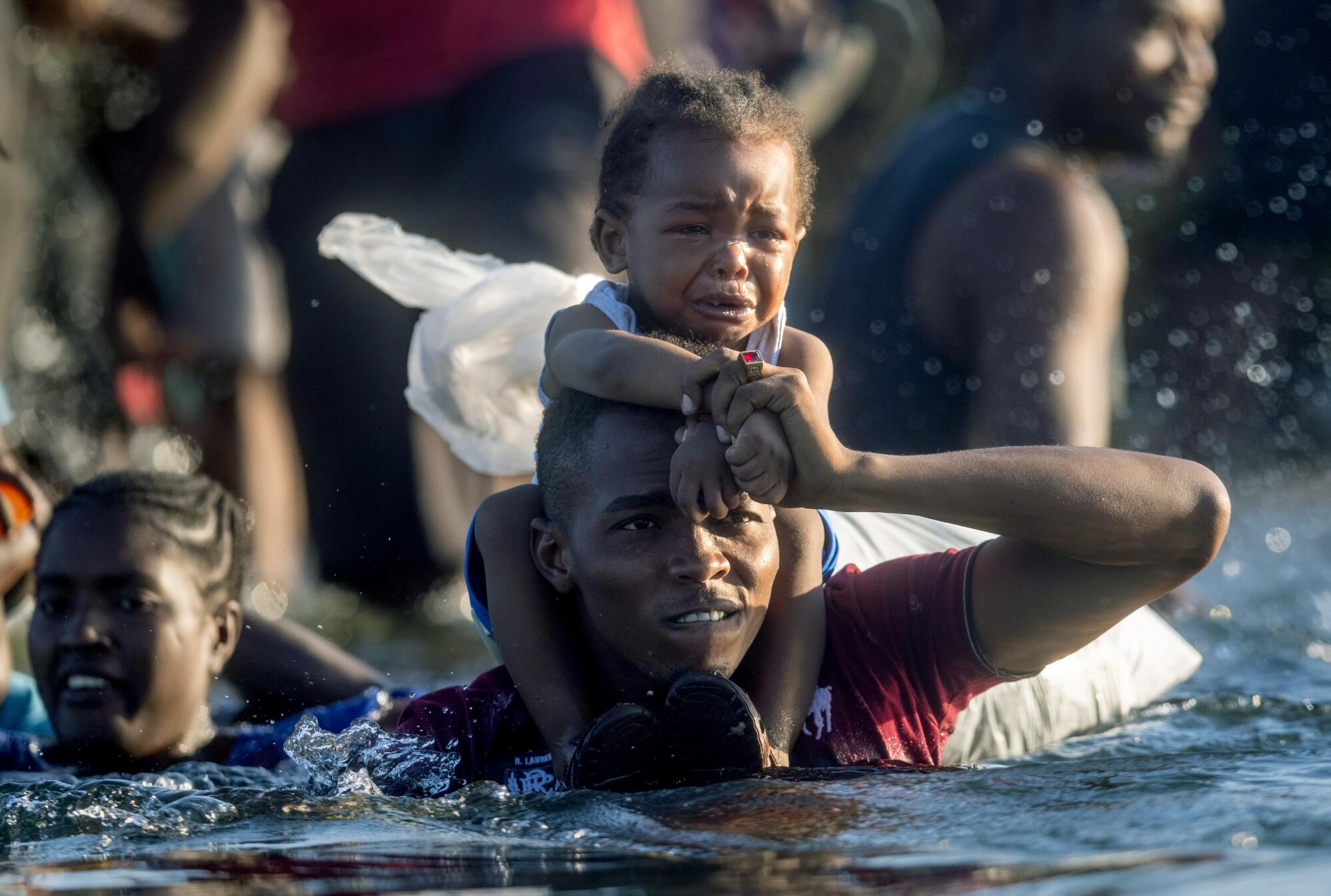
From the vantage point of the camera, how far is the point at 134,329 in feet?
21.5

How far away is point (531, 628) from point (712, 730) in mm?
417

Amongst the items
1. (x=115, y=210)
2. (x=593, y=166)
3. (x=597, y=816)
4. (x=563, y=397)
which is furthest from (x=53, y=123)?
(x=597, y=816)

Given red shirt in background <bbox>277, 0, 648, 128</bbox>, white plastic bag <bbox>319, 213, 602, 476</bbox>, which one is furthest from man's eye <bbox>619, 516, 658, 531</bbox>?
red shirt in background <bbox>277, 0, 648, 128</bbox>

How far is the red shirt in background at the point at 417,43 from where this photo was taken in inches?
200

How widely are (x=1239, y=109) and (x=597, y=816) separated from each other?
6524mm

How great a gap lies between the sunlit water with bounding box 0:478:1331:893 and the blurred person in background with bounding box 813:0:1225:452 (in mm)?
1512

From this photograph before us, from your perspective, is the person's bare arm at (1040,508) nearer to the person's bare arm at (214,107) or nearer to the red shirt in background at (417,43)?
the red shirt in background at (417,43)

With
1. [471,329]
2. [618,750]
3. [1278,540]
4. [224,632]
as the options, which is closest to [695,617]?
[618,750]

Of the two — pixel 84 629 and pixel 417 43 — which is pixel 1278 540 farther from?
pixel 84 629

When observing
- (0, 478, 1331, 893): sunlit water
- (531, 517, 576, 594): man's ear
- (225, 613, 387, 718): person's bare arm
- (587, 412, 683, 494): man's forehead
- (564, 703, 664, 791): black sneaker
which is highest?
(587, 412, 683, 494): man's forehead

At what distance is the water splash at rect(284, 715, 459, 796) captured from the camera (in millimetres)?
2834

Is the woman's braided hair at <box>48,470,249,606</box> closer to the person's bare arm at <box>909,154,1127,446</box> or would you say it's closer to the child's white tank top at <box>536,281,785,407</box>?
the child's white tank top at <box>536,281,785,407</box>

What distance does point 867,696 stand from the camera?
9.56 ft

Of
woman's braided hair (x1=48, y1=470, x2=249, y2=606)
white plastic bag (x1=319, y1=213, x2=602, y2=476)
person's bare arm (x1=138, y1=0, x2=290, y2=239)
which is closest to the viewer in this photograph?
woman's braided hair (x1=48, y1=470, x2=249, y2=606)
